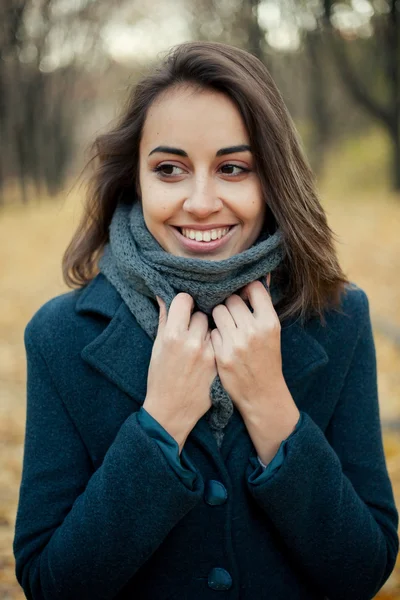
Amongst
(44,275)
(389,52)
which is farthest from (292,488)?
(389,52)

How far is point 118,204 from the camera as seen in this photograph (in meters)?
2.01

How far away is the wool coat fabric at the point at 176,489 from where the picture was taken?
5.24 feet

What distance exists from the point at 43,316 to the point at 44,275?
8261mm

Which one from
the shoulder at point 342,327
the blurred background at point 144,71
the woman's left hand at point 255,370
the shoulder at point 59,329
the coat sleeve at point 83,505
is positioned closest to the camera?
the coat sleeve at point 83,505

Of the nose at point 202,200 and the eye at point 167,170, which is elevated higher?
the eye at point 167,170

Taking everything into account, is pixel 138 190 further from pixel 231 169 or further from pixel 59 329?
pixel 59 329

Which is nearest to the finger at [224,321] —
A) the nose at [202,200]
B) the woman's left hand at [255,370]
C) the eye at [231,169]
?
the woman's left hand at [255,370]

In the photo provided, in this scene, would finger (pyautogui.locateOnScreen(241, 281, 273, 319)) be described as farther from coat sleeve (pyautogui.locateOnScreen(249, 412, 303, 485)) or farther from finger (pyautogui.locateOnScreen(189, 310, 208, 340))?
coat sleeve (pyautogui.locateOnScreen(249, 412, 303, 485))

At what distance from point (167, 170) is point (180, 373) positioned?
22.1 inches

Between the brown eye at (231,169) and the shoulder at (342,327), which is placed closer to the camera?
the brown eye at (231,169)

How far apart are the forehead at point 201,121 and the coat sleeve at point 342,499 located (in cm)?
76

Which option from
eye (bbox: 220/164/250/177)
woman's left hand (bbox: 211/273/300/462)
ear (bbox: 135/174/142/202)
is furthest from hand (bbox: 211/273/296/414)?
ear (bbox: 135/174/142/202)

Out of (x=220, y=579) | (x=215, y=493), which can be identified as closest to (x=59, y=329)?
(x=215, y=493)

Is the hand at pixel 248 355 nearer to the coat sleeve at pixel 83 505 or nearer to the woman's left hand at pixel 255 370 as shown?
Result: the woman's left hand at pixel 255 370
